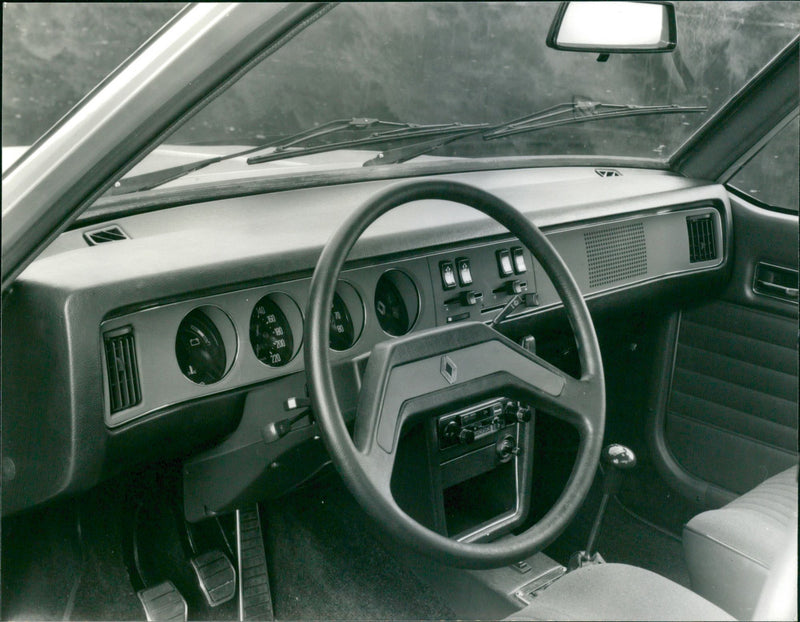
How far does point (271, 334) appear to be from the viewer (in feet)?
6.25

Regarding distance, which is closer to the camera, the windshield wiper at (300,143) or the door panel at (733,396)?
the windshield wiper at (300,143)

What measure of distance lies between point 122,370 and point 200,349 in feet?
0.66

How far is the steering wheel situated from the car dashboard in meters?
Result: 0.34

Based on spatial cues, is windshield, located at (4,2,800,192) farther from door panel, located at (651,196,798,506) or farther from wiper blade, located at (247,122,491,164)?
door panel, located at (651,196,798,506)

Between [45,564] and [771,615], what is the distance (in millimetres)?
1915

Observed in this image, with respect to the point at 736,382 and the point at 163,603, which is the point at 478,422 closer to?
the point at 163,603

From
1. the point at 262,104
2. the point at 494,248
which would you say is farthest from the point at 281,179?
the point at 494,248

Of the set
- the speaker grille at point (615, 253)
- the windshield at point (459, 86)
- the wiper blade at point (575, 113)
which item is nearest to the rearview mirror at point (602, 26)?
the windshield at point (459, 86)

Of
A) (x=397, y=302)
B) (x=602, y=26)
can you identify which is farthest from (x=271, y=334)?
(x=602, y=26)

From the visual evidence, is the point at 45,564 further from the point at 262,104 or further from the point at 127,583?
the point at 262,104

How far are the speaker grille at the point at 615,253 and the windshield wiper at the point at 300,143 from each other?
1.94 ft

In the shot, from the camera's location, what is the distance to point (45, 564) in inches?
88.0

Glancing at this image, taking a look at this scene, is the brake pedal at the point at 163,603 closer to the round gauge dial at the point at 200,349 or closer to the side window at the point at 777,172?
the round gauge dial at the point at 200,349

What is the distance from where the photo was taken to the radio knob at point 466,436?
1.95m
